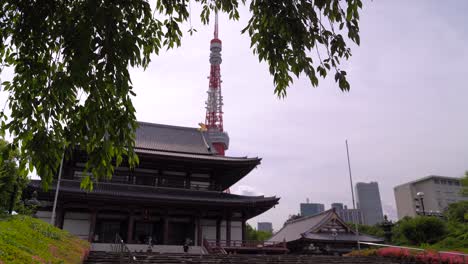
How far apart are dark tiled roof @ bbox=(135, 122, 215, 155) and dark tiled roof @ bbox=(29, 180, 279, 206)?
441 centimetres

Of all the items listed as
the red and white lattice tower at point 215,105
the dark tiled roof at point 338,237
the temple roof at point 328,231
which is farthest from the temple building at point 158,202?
the red and white lattice tower at point 215,105

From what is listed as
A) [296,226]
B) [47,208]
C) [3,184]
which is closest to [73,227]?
[47,208]

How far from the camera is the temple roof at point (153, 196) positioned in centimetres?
2211

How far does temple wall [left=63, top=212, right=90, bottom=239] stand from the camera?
2308cm

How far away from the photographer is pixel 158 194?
80.1 ft

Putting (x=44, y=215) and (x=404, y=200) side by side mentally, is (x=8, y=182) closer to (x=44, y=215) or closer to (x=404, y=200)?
(x=44, y=215)

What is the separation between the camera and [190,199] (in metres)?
23.7

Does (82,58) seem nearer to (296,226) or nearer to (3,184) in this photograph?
(3,184)

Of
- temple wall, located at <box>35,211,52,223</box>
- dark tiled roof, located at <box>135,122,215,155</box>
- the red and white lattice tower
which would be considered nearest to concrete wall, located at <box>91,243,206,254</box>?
temple wall, located at <box>35,211,52,223</box>

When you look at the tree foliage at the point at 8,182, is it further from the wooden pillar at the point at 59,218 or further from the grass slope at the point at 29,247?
the wooden pillar at the point at 59,218

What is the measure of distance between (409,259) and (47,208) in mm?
22781

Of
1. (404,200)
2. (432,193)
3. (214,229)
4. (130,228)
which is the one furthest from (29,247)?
(404,200)

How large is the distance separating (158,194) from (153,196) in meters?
1.08

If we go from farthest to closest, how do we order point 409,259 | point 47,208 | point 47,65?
point 47,208 → point 409,259 → point 47,65
